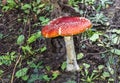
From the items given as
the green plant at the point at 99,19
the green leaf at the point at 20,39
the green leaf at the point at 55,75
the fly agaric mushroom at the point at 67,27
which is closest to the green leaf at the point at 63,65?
the green leaf at the point at 55,75

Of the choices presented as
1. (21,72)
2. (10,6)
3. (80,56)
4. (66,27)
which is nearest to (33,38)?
(21,72)

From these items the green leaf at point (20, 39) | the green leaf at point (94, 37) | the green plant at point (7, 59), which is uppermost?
the green leaf at point (94, 37)

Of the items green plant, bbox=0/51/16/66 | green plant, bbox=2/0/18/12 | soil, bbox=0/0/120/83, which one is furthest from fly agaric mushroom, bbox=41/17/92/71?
green plant, bbox=2/0/18/12

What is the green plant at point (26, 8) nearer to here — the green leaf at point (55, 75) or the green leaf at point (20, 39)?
the green leaf at point (20, 39)

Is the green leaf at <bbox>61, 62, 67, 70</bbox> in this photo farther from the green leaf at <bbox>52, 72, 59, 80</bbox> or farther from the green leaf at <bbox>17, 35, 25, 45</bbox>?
the green leaf at <bbox>17, 35, 25, 45</bbox>

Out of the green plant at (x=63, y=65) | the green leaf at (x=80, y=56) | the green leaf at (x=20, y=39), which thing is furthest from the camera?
the green leaf at (x=20, y=39)

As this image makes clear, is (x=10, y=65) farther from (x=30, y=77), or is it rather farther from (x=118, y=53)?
(x=118, y=53)

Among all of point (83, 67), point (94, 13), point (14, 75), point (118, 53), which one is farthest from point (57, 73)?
point (94, 13)
